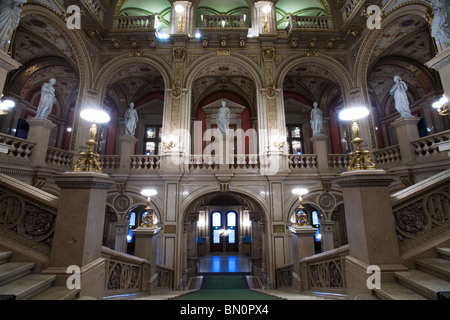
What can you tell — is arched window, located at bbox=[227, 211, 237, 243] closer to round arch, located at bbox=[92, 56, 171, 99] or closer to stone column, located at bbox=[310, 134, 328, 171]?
stone column, located at bbox=[310, 134, 328, 171]

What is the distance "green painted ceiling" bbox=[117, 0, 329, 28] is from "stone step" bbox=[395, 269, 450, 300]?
1349cm

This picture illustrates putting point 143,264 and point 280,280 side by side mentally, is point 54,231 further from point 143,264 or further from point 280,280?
point 280,280

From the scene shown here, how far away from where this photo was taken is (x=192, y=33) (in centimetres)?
1144

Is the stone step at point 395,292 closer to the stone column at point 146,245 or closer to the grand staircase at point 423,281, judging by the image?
the grand staircase at point 423,281

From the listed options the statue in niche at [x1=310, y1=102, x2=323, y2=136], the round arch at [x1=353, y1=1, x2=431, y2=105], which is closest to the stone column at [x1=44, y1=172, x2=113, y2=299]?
the statue in niche at [x1=310, y1=102, x2=323, y2=136]

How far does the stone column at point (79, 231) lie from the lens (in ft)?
9.58

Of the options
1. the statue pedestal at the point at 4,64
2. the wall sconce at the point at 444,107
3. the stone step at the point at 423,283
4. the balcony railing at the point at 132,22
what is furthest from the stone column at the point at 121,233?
the wall sconce at the point at 444,107

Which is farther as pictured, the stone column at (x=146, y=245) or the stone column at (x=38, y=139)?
the stone column at (x=38, y=139)

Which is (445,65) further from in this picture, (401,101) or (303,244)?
(303,244)

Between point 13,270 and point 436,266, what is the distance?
4941 mm

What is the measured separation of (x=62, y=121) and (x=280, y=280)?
1531 centimetres

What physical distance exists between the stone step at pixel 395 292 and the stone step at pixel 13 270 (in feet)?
13.7

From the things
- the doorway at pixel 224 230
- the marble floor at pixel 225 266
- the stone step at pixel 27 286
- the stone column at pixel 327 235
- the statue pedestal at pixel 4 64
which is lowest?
the marble floor at pixel 225 266

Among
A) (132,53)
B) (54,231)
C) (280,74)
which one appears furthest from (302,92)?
(54,231)
